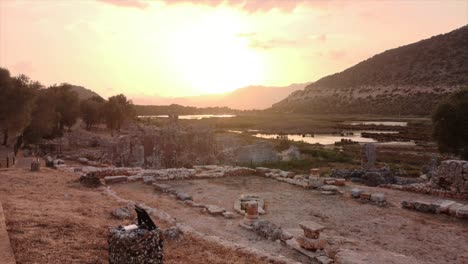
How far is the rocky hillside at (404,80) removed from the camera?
263ft

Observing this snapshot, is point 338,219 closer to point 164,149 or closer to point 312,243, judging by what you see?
point 312,243

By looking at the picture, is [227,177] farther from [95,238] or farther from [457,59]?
[457,59]

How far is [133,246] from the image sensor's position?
22.0ft

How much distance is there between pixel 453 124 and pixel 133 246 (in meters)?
26.8

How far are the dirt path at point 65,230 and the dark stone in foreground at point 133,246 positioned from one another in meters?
1.71

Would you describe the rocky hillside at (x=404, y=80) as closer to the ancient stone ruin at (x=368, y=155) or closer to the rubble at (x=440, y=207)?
the ancient stone ruin at (x=368, y=155)

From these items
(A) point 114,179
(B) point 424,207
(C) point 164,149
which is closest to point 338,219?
(B) point 424,207

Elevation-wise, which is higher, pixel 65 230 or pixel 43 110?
pixel 43 110

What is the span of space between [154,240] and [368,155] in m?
21.4

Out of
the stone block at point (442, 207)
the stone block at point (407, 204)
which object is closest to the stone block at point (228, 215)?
the stone block at point (407, 204)

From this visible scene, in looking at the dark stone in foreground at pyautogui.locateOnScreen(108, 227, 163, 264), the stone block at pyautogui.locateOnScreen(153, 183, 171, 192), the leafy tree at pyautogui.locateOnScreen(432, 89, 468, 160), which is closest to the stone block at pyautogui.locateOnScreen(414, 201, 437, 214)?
the stone block at pyautogui.locateOnScreen(153, 183, 171, 192)

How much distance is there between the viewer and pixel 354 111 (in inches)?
3836

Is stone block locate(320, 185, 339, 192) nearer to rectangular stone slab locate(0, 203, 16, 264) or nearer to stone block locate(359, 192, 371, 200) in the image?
stone block locate(359, 192, 371, 200)

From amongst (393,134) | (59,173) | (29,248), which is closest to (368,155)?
(59,173)
